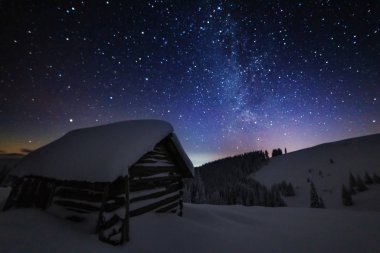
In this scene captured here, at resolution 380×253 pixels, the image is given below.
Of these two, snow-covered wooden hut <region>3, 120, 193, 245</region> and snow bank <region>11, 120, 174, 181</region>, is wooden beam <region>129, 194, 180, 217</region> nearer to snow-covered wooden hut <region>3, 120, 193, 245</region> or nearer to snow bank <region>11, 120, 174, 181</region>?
snow-covered wooden hut <region>3, 120, 193, 245</region>

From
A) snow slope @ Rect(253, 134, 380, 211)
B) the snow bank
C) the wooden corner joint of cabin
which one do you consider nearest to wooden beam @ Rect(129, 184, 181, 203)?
the wooden corner joint of cabin

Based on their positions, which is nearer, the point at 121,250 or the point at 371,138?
the point at 121,250

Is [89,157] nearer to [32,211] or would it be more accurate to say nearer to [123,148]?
[123,148]

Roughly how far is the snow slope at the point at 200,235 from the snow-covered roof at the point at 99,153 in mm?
1635

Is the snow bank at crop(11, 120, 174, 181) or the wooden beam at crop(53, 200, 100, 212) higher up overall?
the snow bank at crop(11, 120, 174, 181)

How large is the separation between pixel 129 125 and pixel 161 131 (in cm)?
195

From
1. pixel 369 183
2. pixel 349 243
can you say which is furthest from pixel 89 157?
pixel 369 183

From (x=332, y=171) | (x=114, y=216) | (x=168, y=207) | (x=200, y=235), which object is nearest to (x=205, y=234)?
(x=200, y=235)

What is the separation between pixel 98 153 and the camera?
7.32 m

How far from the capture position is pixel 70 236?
19.5 feet

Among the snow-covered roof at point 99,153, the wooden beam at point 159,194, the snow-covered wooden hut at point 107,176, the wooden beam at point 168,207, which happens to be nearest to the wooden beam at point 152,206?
the snow-covered wooden hut at point 107,176

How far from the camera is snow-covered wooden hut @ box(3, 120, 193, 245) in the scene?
646 centimetres

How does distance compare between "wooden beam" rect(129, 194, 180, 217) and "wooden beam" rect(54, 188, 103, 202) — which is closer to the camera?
"wooden beam" rect(54, 188, 103, 202)

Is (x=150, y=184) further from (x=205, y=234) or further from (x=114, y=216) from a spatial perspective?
(x=205, y=234)
